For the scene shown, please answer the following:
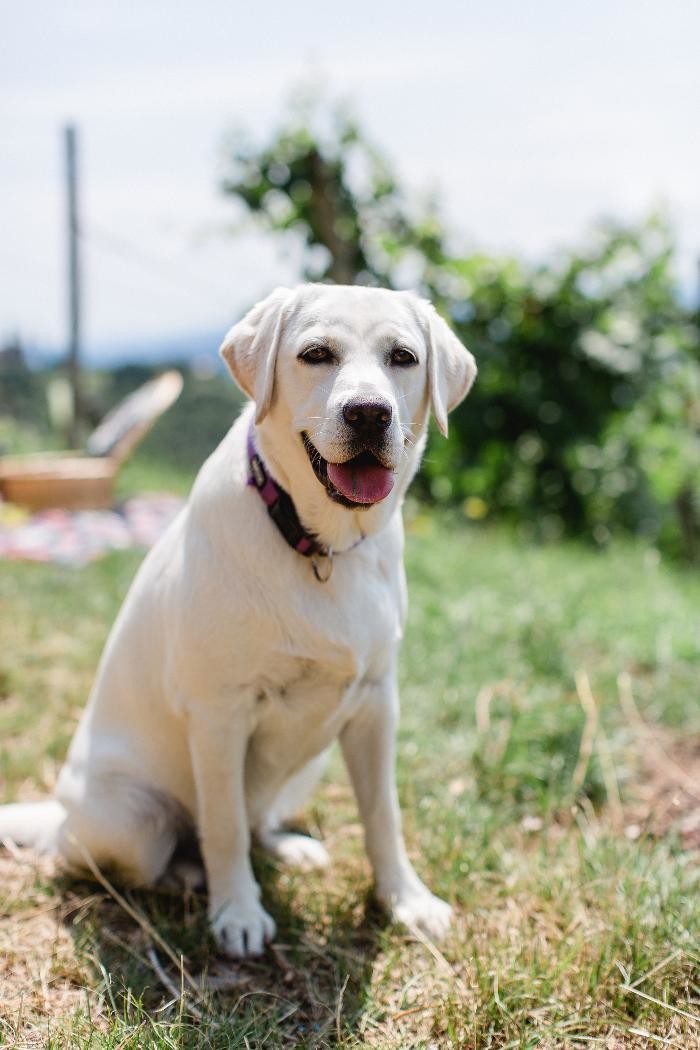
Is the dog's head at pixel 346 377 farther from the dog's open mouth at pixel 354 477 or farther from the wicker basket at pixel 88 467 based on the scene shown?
the wicker basket at pixel 88 467

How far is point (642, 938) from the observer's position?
7.04 ft

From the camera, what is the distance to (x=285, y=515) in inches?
84.7

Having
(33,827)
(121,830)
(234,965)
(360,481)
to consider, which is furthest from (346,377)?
(33,827)

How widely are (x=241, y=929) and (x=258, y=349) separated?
4.44ft

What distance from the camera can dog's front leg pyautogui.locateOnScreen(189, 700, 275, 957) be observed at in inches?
87.2

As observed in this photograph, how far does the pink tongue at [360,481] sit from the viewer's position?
2031 mm

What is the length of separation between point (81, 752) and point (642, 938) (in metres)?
1.43

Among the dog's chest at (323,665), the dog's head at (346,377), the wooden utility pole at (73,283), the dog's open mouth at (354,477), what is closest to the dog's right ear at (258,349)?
the dog's head at (346,377)

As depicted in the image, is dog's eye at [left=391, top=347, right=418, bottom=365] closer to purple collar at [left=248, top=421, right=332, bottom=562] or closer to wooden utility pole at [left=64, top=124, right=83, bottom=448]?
purple collar at [left=248, top=421, right=332, bottom=562]

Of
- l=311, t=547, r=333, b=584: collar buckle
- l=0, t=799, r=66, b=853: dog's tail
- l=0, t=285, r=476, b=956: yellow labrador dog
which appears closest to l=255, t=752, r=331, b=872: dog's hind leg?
l=0, t=285, r=476, b=956: yellow labrador dog

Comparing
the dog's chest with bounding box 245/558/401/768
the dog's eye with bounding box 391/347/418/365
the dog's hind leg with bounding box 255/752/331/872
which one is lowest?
the dog's hind leg with bounding box 255/752/331/872

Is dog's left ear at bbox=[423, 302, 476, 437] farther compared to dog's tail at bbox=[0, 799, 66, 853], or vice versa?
dog's tail at bbox=[0, 799, 66, 853]

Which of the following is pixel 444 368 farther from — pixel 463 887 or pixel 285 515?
pixel 463 887

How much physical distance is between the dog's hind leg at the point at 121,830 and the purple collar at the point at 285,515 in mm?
811
